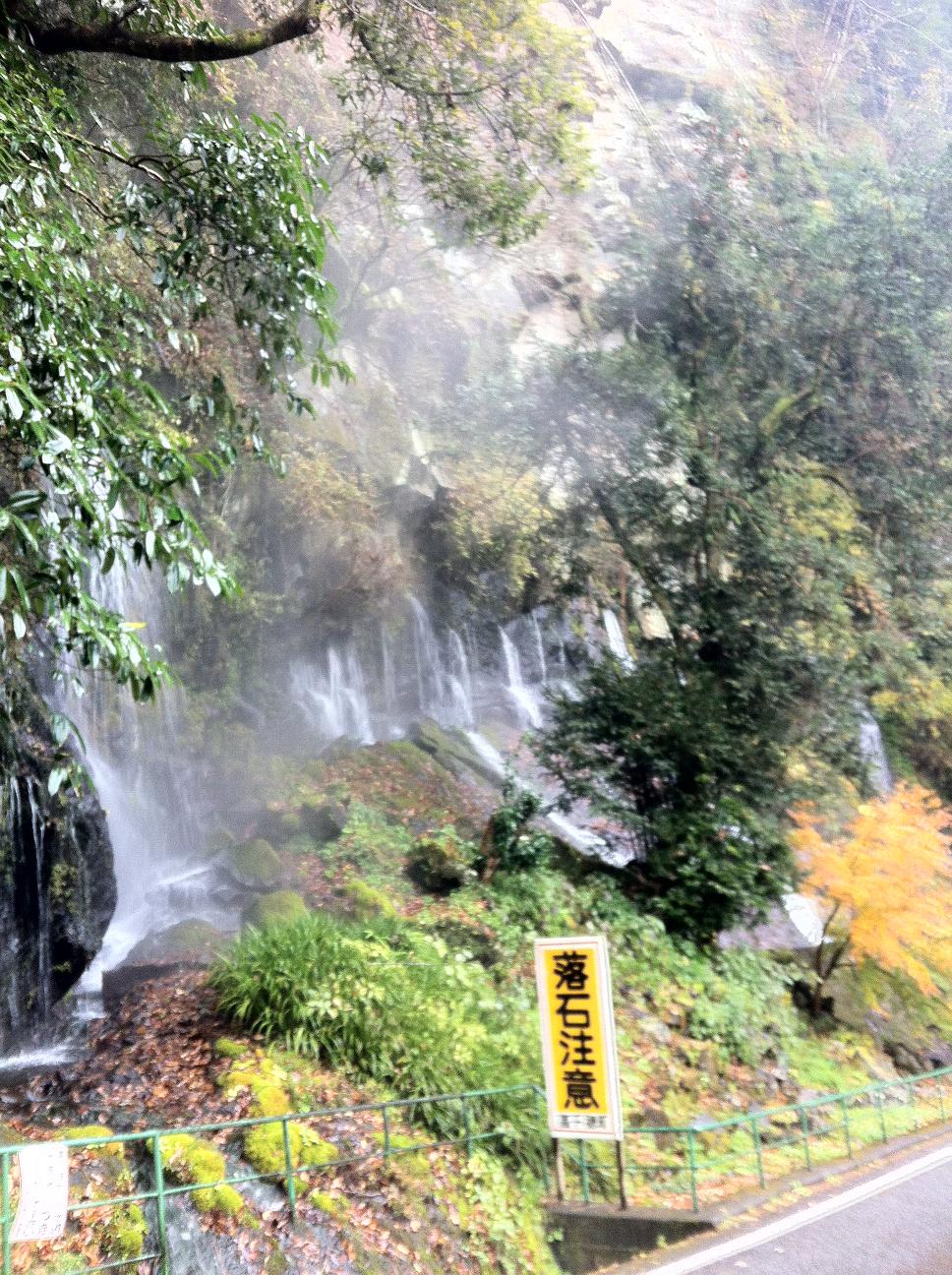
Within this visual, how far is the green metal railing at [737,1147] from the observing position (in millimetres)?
8359

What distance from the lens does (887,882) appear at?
551 inches

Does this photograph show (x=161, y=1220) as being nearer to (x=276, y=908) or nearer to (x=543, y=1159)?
(x=543, y=1159)

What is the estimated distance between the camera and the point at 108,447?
18.1ft

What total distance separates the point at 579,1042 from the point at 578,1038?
0.10 ft

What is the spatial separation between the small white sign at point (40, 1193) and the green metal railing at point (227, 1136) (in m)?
0.07

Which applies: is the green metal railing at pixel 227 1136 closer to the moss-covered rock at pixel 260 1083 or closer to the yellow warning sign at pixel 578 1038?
the moss-covered rock at pixel 260 1083

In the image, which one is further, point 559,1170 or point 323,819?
point 323,819

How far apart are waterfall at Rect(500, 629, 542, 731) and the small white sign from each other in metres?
19.0

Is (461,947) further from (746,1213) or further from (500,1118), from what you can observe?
(746,1213)

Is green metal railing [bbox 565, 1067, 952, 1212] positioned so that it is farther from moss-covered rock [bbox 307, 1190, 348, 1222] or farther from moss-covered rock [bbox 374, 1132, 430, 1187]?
moss-covered rock [bbox 307, 1190, 348, 1222]

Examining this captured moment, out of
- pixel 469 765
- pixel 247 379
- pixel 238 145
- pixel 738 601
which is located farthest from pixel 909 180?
pixel 238 145

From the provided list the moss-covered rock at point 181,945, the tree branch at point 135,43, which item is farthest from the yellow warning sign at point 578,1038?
the tree branch at point 135,43

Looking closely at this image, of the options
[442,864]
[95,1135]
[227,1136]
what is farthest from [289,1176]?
[442,864]

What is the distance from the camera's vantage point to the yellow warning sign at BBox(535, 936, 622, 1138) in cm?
721
